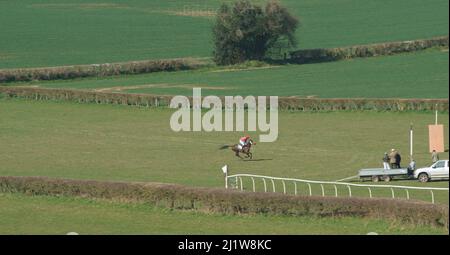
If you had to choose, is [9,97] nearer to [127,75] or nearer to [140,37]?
[127,75]

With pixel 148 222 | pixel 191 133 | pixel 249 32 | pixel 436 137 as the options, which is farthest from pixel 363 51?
pixel 148 222

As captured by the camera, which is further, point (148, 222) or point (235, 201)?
point (235, 201)

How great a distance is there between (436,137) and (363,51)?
4356 centimetres

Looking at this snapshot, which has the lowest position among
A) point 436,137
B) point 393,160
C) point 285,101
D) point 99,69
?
point 393,160

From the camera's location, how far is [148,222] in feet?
106

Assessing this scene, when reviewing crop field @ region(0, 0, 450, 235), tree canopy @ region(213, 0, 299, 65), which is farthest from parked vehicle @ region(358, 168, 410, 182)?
tree canopy @ region(213, 0, 299, 65)

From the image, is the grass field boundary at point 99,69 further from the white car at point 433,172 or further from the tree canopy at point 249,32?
the white car at point 433,172

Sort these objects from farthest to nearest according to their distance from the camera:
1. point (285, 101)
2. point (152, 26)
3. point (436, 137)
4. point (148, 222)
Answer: point (152, 26) → point (285, 101) → point (436, 137) → point (148, 222)

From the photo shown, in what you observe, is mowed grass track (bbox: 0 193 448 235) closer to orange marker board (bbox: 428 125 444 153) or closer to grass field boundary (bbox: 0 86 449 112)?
orange marker board (bbox: 428 125 444 153)

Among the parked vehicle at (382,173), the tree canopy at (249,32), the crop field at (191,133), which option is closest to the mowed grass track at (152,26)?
the crop field at (191,133)

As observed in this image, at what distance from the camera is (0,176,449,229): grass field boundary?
98.6 feet

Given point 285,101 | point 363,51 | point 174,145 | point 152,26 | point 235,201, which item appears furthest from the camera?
point 152,26

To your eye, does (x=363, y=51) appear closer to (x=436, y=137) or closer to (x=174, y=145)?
(x=174, y=145)

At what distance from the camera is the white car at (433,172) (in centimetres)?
4009
